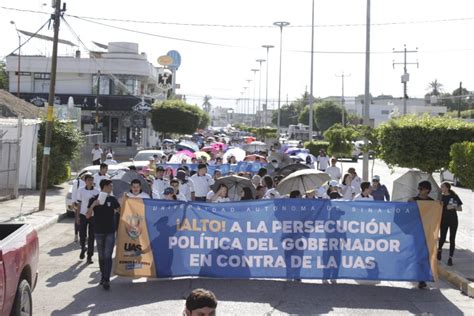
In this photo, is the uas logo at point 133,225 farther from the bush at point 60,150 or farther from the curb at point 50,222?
the bush at point 60,150

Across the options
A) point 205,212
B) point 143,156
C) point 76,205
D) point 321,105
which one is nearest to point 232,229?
point 205,212

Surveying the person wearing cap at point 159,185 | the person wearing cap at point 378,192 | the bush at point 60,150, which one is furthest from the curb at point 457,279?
the bush at point 60,150

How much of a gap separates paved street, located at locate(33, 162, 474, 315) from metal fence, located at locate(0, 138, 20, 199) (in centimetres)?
1127

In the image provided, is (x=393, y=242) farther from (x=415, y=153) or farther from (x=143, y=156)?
(x=143, y=156)

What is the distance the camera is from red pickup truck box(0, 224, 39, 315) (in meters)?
6.75

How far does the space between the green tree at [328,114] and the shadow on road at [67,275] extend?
92562 millimetres

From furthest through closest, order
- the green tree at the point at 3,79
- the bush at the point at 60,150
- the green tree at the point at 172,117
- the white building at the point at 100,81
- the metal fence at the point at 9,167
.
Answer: the green tree at the point at 3,79, the white building at the point at 100,81, the green tree at the point at 172,117, the bush at the point at 60,150, the metal fence at the point at 9,167

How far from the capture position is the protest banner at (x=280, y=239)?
1094 centimetres

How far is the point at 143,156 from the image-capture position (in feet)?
103

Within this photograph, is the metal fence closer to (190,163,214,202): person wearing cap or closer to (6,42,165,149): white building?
(190,163,214,202): person wearing cap

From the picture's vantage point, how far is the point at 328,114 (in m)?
104

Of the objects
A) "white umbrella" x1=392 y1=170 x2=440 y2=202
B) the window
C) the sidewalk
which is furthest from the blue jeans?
the window

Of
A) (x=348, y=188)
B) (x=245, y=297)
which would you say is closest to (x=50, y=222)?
(x=348, y=188)

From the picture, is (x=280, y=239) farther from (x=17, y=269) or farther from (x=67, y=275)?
(x=17, y=269)
